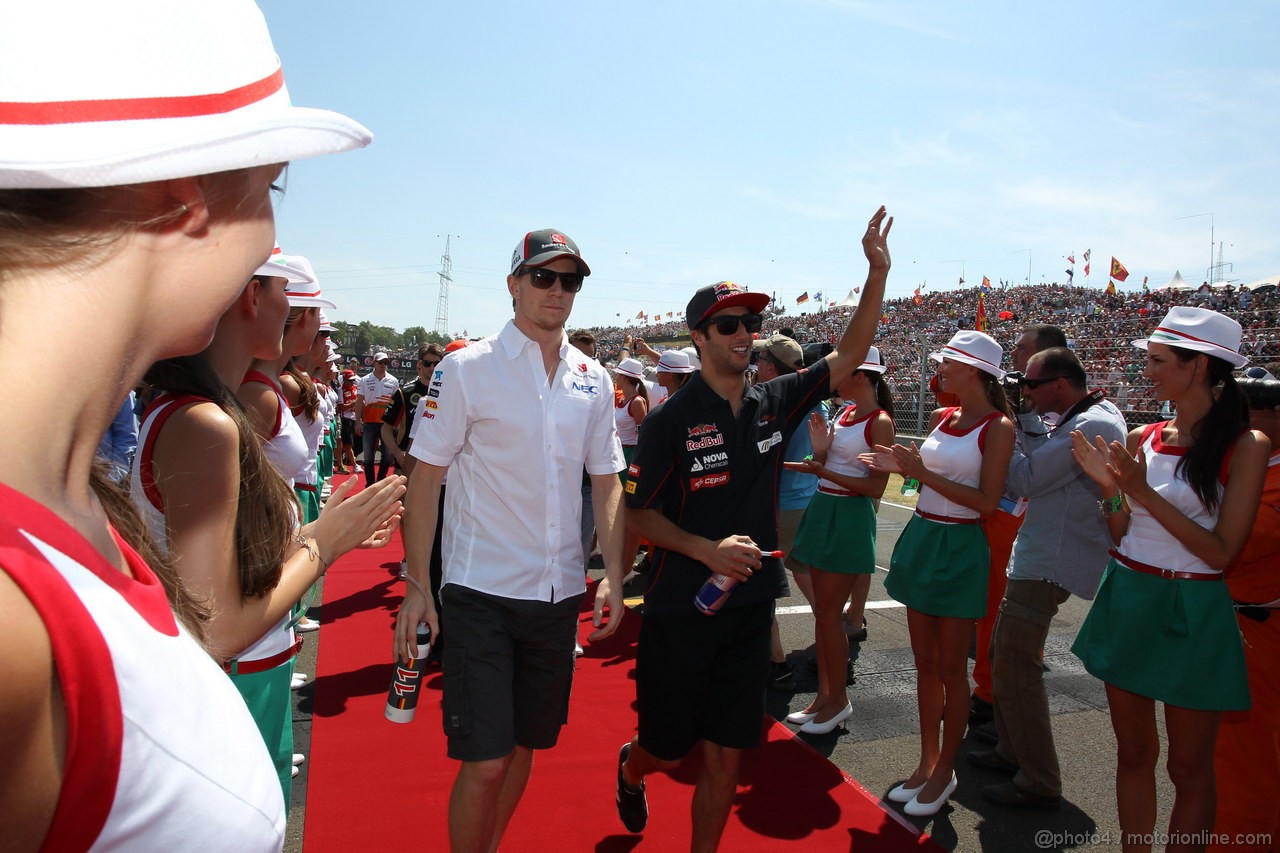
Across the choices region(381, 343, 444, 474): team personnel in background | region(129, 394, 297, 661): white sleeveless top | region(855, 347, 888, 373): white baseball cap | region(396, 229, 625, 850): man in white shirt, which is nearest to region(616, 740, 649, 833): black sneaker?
region(396, 229, 625, 850): man in white shirt

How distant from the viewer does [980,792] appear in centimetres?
391

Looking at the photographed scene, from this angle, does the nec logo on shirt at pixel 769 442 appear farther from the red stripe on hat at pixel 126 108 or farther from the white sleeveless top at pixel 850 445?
the red stripe on hat at pixel 126 108

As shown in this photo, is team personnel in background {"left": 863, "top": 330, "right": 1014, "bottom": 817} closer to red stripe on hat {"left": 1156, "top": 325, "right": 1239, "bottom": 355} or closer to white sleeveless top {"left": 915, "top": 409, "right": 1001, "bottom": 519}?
white sleeveless top {"left": 915, "top": 409, "right": 1001, "bottom": 519}

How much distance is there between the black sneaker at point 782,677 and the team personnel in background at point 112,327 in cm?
474

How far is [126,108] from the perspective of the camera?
0.62 meters

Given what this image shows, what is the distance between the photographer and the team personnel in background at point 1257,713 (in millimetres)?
3062

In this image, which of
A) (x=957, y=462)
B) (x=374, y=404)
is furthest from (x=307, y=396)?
(x=374, y=404)

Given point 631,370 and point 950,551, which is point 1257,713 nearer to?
point 950,551

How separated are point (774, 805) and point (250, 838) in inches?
137

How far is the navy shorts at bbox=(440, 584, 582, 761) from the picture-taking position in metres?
2.76

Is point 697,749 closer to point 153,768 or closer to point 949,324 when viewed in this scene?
point 153,768

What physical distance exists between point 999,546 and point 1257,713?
6.64 ft

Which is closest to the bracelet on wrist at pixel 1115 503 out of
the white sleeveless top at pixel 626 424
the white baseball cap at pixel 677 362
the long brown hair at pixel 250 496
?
the long brown hair at pixel 250 496

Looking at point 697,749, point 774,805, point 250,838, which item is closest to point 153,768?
point 250,838
